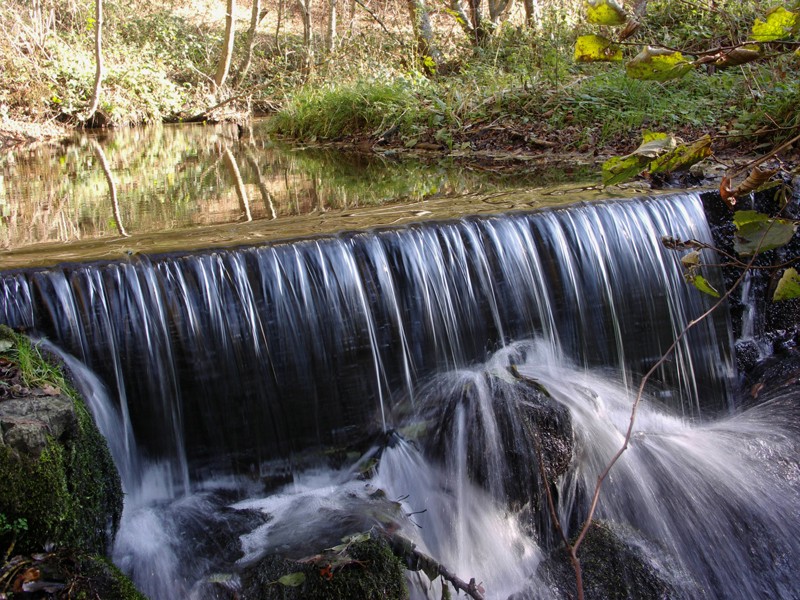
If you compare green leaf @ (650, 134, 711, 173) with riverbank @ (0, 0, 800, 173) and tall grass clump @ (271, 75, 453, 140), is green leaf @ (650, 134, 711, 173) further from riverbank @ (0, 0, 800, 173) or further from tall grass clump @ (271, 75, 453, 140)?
tall grass clump @ (271, 75, 453, 140)

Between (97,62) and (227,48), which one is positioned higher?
(227,48)

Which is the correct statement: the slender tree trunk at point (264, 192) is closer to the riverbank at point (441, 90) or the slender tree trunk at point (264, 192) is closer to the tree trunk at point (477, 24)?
the riverbank at point (441, 90)

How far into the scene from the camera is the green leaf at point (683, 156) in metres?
1.77

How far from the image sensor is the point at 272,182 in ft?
24.7

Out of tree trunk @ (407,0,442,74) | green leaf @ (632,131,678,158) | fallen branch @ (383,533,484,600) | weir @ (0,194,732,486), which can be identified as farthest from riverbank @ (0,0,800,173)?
fallen branch @ (383,533,484,600)

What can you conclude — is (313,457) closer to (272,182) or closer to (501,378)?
(501,378)

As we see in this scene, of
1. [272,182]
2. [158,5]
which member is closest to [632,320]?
[272,182]

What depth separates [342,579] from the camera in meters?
2.95

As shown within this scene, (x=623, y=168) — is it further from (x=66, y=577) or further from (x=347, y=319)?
(x=347, y=319)

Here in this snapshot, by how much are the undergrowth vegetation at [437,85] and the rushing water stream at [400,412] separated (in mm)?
1804

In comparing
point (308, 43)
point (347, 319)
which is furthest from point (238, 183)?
point (308, 43)

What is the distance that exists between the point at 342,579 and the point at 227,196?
4.37 m

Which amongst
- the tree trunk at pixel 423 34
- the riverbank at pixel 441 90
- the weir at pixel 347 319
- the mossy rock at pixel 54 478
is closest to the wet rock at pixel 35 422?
the mossy rock at pixel 54 478

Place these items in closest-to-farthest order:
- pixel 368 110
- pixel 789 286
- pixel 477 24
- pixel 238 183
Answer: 1. pixel 789 286
2. pixel 238 183
3. pixel 368 110
4. pixel 477 24
